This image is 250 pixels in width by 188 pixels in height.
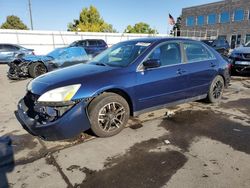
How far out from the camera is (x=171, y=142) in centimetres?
347

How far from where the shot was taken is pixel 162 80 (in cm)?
404

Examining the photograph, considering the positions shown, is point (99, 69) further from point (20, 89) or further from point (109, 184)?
point (20, 89)

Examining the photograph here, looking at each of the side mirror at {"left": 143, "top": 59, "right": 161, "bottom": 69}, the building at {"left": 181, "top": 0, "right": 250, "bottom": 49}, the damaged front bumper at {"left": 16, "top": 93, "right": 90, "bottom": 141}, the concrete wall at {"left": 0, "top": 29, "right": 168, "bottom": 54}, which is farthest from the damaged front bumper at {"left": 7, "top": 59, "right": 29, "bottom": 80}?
the building at {"left": 181, "top": 0, "right": 250, "bottom": 49}

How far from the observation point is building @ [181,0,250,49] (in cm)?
3306

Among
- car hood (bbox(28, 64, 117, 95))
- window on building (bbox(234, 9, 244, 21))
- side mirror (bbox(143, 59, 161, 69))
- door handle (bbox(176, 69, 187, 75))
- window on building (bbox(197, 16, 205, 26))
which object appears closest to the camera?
car hood (bbox(28, 64, 117, 95))

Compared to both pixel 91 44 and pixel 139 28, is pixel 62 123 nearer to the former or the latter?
pixel 91 44

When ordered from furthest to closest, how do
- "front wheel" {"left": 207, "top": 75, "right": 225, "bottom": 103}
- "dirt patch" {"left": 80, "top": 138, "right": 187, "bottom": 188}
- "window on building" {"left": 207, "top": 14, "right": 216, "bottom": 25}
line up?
"window on building" {"left": 207, "top": 14, "right": 216, "bottom": 25} → "front wheel" {"left": 207, "top": 75, "right": 225, "bottom": 103} → "dirt patch" {"left": 80, "top": 138, "right": 187, "bottom": 188}

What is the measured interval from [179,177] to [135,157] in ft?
2.21

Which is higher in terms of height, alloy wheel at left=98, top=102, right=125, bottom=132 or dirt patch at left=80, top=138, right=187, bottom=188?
alloy wheel at left=98, top=102, right=125, bottom=132

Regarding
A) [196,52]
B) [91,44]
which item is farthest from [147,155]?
[91,44]

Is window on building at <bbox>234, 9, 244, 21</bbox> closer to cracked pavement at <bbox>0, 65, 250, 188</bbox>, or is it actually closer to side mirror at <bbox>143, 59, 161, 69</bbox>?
cracked pavement at <bbox>0, 65, 250, 188</bbox>

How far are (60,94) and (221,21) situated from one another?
1537 inches

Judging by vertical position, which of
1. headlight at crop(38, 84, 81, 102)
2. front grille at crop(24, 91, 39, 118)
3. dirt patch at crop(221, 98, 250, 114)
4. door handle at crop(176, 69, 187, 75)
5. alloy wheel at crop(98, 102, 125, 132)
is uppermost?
door handle at crop(176, 69, 187, 75)

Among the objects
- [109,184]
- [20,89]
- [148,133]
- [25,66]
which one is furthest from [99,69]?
[25,66]
